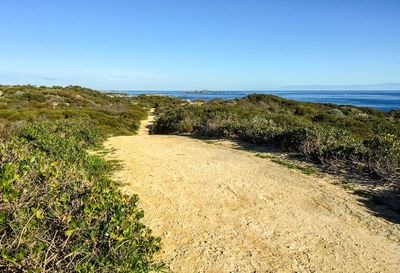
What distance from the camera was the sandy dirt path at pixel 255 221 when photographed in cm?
441

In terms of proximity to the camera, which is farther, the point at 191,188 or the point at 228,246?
the point at 191,188

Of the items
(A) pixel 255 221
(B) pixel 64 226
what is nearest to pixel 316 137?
(A) pixel 255 221

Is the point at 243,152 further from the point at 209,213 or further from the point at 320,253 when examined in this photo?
the point at 320,253

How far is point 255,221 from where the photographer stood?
560 centimetres

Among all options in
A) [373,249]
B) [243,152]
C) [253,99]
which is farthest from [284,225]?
[253,99]

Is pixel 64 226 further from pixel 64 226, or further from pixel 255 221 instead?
pixel 255 221

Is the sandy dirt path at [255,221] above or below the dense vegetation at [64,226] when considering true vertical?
below

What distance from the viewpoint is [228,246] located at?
15.6 feet

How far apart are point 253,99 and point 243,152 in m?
25.8

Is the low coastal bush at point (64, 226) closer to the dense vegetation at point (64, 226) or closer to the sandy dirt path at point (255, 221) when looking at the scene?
the dense vegetation at point (64, 226)

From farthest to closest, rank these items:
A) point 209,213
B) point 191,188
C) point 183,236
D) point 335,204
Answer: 1. point 191,188
2. point 335,204
3. point 209,213
4. point 183,236

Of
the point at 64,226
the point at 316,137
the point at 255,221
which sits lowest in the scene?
the point at 255,221

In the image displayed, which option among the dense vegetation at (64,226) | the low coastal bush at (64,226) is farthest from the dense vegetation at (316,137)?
the low coastal bush at (64,226)

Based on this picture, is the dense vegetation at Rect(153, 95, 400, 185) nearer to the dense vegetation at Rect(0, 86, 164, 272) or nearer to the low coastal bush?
the dense vegetation at Rect(0, 86, 164, 272)
